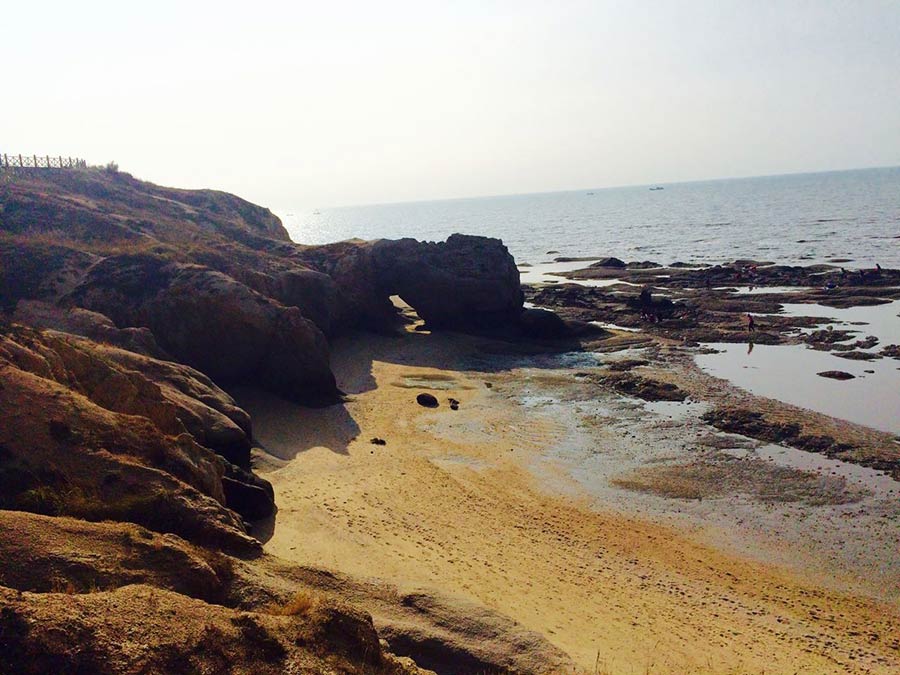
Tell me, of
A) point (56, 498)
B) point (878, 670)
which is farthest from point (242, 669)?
point (878, 670)

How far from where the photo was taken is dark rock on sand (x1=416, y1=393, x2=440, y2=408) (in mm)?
30516

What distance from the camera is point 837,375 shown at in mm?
34156

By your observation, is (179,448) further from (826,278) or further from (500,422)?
(826,278)

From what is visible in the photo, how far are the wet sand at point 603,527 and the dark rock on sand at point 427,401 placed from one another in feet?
1.55

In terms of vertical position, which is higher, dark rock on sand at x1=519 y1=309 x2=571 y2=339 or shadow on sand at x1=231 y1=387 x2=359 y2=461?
dark rock on sand at x1=519 y1=309 x2=571 y2=339

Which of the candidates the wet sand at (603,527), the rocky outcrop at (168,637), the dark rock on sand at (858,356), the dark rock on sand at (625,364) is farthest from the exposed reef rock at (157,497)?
the dark rock on sand at (858,356)

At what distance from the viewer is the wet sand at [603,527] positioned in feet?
45.9

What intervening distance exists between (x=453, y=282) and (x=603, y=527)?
2700 cm

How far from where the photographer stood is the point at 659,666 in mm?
12344

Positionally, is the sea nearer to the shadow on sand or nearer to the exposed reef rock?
the exposed reef rock

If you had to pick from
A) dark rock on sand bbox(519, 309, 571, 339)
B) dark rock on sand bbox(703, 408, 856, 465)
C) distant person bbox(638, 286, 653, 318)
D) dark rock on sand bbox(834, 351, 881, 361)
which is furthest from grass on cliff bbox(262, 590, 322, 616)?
distant person bbox(638, 286, 653, 318)

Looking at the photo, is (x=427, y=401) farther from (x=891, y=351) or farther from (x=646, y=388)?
(x=891, y=351)

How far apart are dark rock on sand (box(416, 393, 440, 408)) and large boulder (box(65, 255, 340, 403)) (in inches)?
149

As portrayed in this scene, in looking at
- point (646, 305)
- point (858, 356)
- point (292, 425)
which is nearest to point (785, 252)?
point (646, 305)
